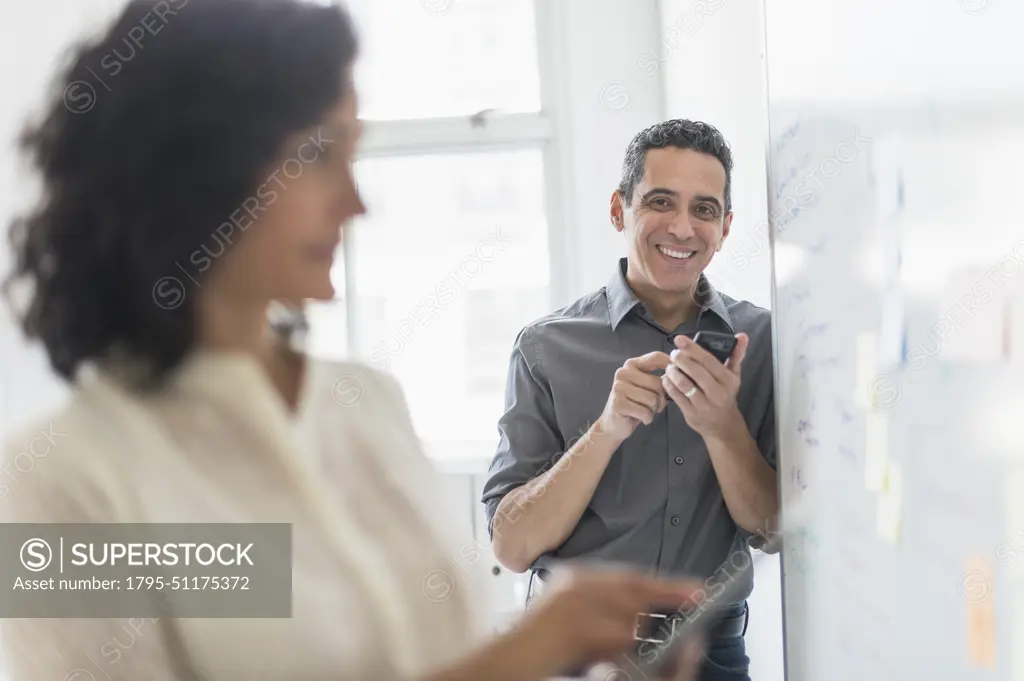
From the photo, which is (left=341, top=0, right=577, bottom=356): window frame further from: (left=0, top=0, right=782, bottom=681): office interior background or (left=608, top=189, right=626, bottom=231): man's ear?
(left=608, top=189, right=626, bottom=231): man's ear

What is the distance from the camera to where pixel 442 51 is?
1.60 meters

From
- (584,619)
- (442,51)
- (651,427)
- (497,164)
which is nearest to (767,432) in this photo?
(651,427)

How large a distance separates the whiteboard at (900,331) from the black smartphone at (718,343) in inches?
2.6

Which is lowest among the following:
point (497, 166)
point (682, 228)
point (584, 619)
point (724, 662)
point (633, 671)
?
point (724, 662)

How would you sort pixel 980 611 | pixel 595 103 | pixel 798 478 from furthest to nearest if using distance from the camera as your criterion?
1. pixel 595 103
2. pixel 798 478
3. pixel 980 611

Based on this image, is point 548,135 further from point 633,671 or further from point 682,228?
point 633,671

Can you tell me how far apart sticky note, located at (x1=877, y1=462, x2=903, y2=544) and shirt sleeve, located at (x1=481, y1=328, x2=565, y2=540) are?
0.46 m

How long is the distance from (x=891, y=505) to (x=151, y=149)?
1.99ft

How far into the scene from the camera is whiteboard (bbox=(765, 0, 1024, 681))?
1.71ft

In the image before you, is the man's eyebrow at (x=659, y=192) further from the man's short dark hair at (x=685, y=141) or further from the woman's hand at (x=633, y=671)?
the woman's hand at (x=633, y=671)

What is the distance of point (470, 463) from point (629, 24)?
Answer: 0.96 meters

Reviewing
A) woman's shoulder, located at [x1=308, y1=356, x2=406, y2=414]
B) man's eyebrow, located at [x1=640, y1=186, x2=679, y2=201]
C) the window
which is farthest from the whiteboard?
the window

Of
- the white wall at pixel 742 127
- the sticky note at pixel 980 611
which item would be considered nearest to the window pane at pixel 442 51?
the white wall at pixel 742 127

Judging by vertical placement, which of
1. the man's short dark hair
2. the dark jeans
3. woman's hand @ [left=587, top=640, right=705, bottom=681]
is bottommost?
the dark jeans
